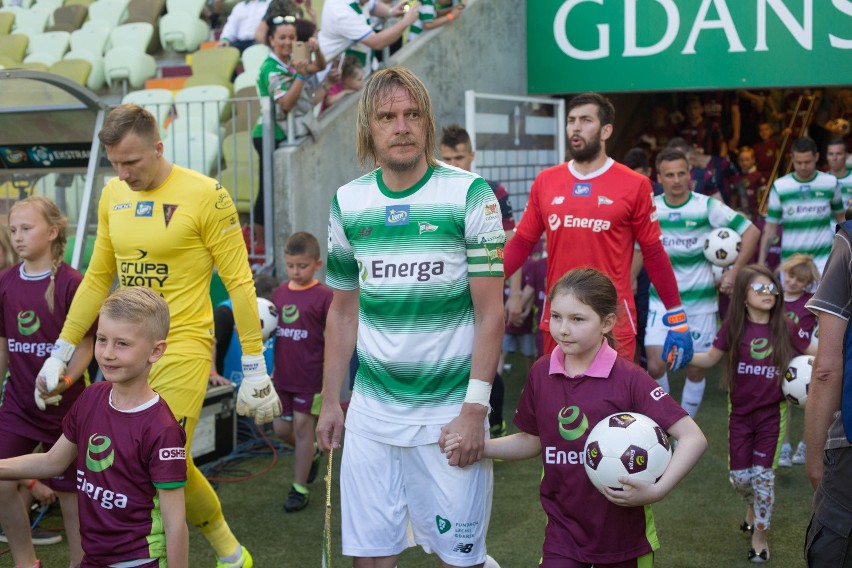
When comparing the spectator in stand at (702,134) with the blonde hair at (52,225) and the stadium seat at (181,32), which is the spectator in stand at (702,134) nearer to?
the stadium seat at (181,32)

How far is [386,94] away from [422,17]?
756 centimetres

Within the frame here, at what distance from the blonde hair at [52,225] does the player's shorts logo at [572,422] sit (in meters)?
2.92

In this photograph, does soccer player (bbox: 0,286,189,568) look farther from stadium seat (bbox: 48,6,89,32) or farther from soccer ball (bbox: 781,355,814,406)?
stadium seat (bbox: 48,6,89,32)

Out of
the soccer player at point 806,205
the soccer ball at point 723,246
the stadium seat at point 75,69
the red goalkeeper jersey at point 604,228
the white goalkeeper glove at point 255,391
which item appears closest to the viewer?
the white goalkeeper glove at point 255,391

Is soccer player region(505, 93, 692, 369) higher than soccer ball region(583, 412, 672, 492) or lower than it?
higher

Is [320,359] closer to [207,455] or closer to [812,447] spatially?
[207,455]

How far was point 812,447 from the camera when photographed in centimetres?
318

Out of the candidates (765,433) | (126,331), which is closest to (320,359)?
(765,433)

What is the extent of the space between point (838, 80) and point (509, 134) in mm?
3420

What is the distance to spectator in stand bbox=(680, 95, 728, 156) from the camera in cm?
1546

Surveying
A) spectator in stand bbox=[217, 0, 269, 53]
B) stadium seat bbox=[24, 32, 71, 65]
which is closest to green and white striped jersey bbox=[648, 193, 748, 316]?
spectator in stand bbox=[217, 0, 269, 53]

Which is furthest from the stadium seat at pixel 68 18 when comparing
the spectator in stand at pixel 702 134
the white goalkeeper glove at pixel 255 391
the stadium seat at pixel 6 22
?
the white goalkeeper glove at pixel 255 391

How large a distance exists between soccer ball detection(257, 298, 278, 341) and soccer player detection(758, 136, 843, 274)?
184 inches

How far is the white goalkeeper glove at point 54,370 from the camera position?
489cm
